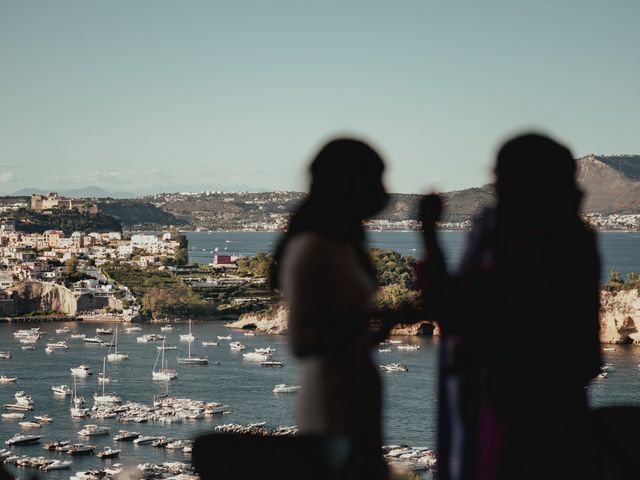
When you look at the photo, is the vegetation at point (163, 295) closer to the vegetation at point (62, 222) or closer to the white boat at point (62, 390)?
the white boat at point (62, 390)

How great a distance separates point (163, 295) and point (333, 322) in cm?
4318

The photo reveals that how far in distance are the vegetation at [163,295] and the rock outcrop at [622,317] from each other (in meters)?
15.6

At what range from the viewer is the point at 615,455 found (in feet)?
5.28

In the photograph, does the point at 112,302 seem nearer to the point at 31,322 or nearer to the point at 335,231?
the point at 31,322

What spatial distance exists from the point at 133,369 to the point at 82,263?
1067 inches

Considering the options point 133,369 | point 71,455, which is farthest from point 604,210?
point 71,455

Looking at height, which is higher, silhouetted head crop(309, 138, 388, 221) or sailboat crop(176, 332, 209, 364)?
silhouetted head crop(309, 138, 388, 221)

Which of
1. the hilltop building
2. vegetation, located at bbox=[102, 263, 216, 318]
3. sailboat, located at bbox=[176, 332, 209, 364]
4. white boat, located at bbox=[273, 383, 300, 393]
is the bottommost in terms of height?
white boat, located at bbox=[273, 383, 300, 393]

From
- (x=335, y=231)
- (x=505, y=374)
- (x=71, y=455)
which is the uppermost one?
(x=335, y=231)

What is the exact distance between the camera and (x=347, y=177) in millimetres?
1521

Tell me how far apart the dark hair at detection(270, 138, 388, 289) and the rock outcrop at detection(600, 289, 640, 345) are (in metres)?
31.6

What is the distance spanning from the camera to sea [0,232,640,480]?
19078mm

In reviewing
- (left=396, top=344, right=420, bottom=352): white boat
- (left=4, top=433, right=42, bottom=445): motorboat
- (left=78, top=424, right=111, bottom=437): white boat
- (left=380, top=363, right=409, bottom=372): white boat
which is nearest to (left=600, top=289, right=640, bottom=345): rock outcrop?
(left=396, top=344, right=420, bottom=352): white boat

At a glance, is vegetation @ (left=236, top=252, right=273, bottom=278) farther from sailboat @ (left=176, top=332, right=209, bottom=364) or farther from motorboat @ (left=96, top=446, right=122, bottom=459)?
motorboat @ (left=96, top=446, right=122, bottom=459)
